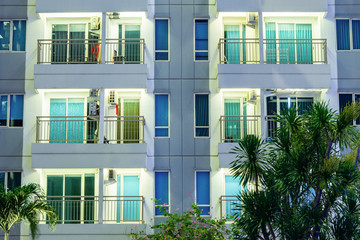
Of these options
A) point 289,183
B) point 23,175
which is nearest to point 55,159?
point 23,175

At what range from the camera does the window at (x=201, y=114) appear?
93.6ft

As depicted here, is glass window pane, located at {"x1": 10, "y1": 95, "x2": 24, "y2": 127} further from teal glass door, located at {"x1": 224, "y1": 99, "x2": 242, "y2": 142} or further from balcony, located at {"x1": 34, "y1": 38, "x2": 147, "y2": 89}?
teal glass door, located at {"x1": 224, "y1": 99, "x2": 242, "y2": 142}

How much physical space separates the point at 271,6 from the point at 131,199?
8.77 metres

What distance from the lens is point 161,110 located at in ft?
94.1

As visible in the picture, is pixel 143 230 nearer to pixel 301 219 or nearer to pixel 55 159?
pixel 55 159

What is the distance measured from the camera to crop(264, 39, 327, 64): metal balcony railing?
29.3 m

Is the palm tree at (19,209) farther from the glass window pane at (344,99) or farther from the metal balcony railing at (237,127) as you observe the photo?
the glass window pane at (344,99)

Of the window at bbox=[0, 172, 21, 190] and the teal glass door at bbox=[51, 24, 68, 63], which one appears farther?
the teal glass door at bbox=[51, 24, 68, 63]

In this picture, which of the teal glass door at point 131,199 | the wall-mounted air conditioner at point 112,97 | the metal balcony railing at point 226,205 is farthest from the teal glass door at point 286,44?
the teal glass door at point 131,199

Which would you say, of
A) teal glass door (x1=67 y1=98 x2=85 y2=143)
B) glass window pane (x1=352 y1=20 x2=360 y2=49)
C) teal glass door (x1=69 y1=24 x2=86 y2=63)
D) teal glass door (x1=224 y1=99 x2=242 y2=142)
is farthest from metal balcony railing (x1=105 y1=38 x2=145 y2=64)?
glass window pane (x1=352 y1=20 x2=360 y2=49)

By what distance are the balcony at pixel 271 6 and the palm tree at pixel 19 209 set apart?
9.67 metres

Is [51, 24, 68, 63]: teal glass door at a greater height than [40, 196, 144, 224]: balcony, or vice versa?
[51, 24, 68, 63]: teal glass door

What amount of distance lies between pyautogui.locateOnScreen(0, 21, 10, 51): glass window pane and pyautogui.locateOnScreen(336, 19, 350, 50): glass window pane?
490 inches

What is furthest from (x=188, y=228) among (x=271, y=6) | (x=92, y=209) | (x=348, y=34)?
(x=348, y=34)
